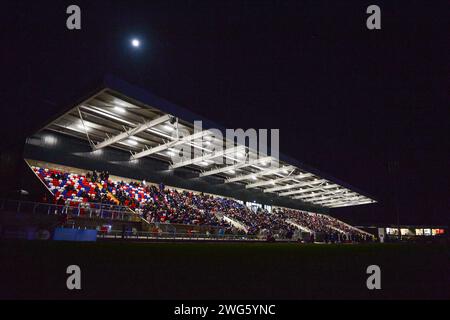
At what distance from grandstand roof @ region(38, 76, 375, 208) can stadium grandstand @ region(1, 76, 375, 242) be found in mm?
79

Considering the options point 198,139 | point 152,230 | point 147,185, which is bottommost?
point 152,230

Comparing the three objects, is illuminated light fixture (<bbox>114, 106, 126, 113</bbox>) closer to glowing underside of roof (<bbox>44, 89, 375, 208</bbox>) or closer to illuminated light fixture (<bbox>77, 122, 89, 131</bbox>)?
glowing underside of roof (<bbox>44, 89, 375, 208</bbox>)

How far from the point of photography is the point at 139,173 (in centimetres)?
3003

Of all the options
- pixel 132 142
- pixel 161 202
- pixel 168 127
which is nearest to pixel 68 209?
pixel 168 127

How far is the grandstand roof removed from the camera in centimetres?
1830

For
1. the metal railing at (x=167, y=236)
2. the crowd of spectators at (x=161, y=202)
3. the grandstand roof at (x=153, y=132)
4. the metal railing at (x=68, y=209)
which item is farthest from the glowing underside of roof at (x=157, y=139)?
the metal railing at (x=167, y=236)

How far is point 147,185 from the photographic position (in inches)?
1199

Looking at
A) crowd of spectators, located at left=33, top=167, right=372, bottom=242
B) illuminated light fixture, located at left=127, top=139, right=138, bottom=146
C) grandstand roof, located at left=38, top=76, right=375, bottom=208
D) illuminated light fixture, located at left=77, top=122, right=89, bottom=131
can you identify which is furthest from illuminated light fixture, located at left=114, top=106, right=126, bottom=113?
crowd of spectators, located at left=33, top=167, right=372, bottom=242

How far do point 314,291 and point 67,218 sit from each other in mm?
15743

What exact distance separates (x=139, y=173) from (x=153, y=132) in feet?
27.0

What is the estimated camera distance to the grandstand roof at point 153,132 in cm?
1830
